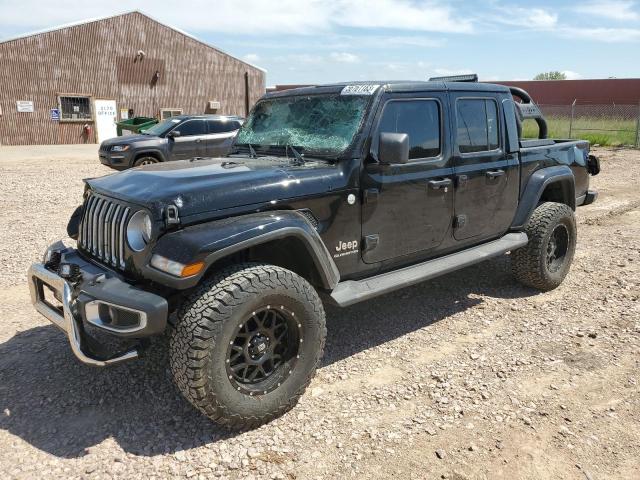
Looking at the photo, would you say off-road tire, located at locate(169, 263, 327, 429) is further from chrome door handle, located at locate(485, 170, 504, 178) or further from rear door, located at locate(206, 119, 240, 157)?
rear door, located at locate(206, 119, 240, 157)

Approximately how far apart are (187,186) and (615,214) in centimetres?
781

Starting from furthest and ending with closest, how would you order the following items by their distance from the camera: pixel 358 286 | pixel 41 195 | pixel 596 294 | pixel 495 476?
pixel 41 195
pixel 596 294
pixel 358 286
pixel 495 476

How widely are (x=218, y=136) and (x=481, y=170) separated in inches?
372

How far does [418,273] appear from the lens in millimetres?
3980

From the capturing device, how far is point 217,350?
109 inches

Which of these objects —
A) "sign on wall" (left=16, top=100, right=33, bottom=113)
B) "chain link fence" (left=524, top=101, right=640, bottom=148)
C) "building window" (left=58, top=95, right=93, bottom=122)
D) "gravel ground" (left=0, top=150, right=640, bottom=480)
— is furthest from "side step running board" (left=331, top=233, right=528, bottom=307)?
"building window" (left=58, top=95, right=93, bottom=122)

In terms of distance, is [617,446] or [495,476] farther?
[617,446]

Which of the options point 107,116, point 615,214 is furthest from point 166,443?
point 107,116

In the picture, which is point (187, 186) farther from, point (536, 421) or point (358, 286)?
point (536, 421)

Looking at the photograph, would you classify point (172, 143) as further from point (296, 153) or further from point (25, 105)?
point (25, 105)

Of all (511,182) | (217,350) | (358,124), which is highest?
(358,124)

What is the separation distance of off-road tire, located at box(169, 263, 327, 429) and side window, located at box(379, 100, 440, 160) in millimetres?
1418

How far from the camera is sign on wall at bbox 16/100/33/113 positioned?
75.8 ft

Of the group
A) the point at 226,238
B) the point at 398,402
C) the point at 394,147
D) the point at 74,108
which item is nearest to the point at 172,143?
the point at 394,147
